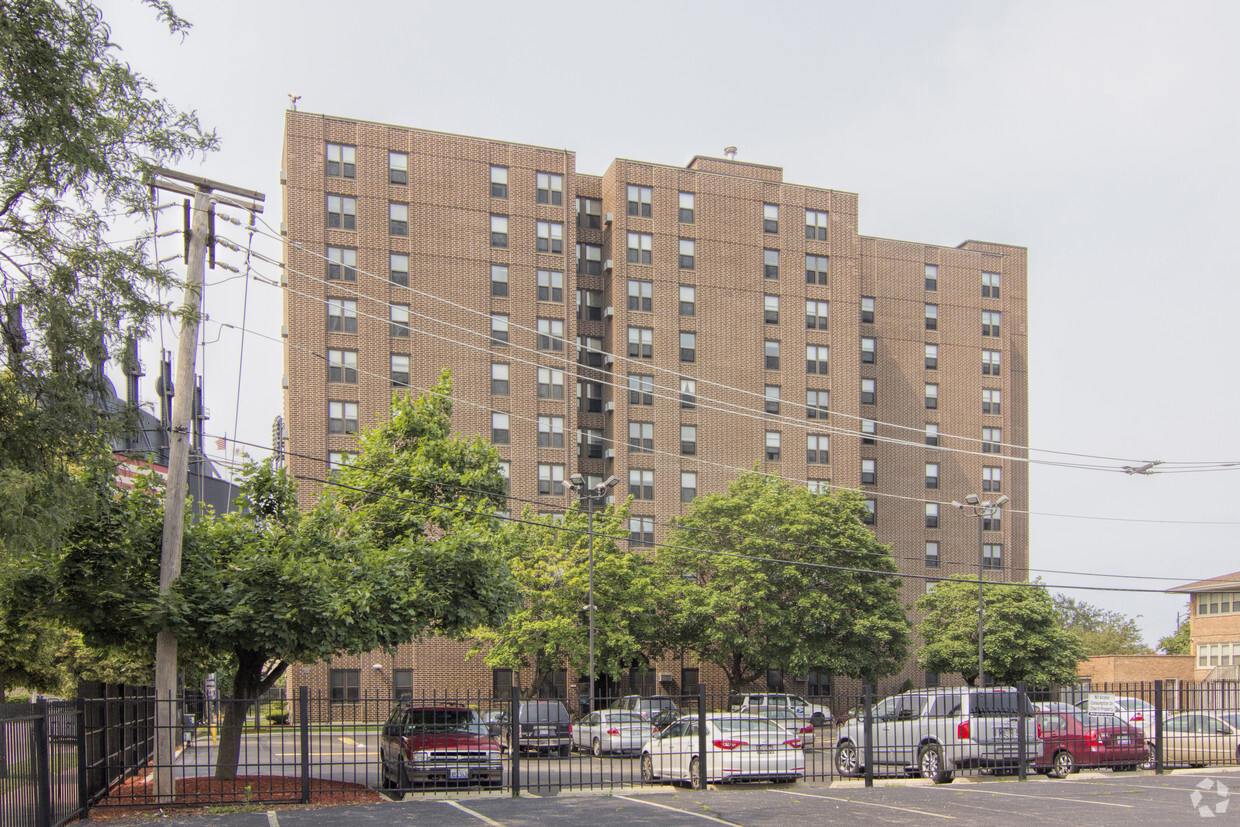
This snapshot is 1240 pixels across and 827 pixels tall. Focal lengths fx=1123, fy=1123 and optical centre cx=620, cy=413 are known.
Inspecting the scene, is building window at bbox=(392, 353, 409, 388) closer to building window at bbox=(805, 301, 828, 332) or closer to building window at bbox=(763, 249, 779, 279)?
building window at bbox=(763, 249, 779, 279)

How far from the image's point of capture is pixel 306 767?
18359 millimetres

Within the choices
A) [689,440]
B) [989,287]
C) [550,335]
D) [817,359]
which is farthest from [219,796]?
[989,287]

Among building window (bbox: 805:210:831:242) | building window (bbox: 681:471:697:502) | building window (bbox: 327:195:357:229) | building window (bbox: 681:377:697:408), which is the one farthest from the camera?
building window (bbox: 805:210:831:242)

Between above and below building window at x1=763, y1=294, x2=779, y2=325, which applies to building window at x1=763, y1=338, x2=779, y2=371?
below

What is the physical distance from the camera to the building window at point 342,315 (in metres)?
56.4

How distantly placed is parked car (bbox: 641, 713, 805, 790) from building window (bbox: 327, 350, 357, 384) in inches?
1506

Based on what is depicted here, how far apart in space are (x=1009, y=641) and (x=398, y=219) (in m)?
36.9

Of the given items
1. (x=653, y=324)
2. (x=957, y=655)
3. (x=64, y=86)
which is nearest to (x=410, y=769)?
(x=64, y=86)

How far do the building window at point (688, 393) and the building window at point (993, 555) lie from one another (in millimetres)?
22416

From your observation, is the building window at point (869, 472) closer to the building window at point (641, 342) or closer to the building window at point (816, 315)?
the building window at point (816, 315)

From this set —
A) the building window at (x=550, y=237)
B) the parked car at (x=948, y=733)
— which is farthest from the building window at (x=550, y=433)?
the parked car at (x=948, y=733)

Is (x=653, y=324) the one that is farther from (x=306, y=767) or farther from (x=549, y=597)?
(x=306, y=767)

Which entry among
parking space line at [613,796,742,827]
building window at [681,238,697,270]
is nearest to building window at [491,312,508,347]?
building window at [681,238,697,270]

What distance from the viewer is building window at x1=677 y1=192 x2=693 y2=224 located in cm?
6344
